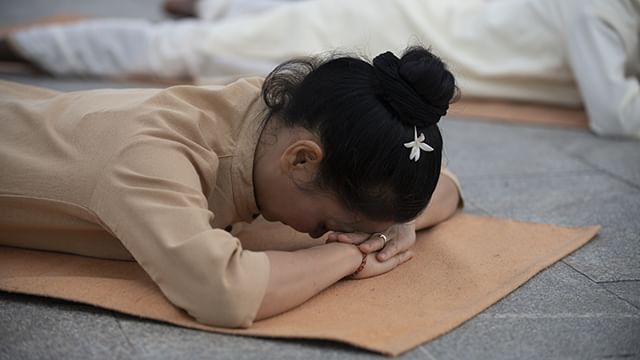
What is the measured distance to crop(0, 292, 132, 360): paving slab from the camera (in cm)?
125

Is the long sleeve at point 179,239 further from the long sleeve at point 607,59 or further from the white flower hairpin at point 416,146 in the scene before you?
the long sleeve at point 607,59

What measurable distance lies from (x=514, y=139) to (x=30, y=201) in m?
1.66

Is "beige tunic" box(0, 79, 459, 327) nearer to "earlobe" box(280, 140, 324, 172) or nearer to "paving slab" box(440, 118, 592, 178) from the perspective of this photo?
"earlobe" box(280, 140, 324, 172)

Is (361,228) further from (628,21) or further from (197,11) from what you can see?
(197,11)

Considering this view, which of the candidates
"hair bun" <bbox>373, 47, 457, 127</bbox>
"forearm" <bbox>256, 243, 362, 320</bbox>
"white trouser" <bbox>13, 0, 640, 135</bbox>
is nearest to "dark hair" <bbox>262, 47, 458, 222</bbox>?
"hair bun" <bbox>373, 47, 457, 127</bbox>

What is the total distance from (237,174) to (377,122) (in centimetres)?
29

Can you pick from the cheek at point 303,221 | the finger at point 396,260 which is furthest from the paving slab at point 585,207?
the cheek at point 303,221

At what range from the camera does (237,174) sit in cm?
151

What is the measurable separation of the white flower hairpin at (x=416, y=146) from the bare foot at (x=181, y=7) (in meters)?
2.96

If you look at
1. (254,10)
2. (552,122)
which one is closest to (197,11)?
(254,10)

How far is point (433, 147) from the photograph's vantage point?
140 cm

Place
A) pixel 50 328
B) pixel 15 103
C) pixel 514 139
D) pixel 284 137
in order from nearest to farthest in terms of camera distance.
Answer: pixel 50 328, pixel 284 137, pixel 15 103, pixel 514 139

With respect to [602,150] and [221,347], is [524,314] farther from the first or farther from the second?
[602,150]

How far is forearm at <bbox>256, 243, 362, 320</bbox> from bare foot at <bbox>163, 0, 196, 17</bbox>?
9.50 feet
